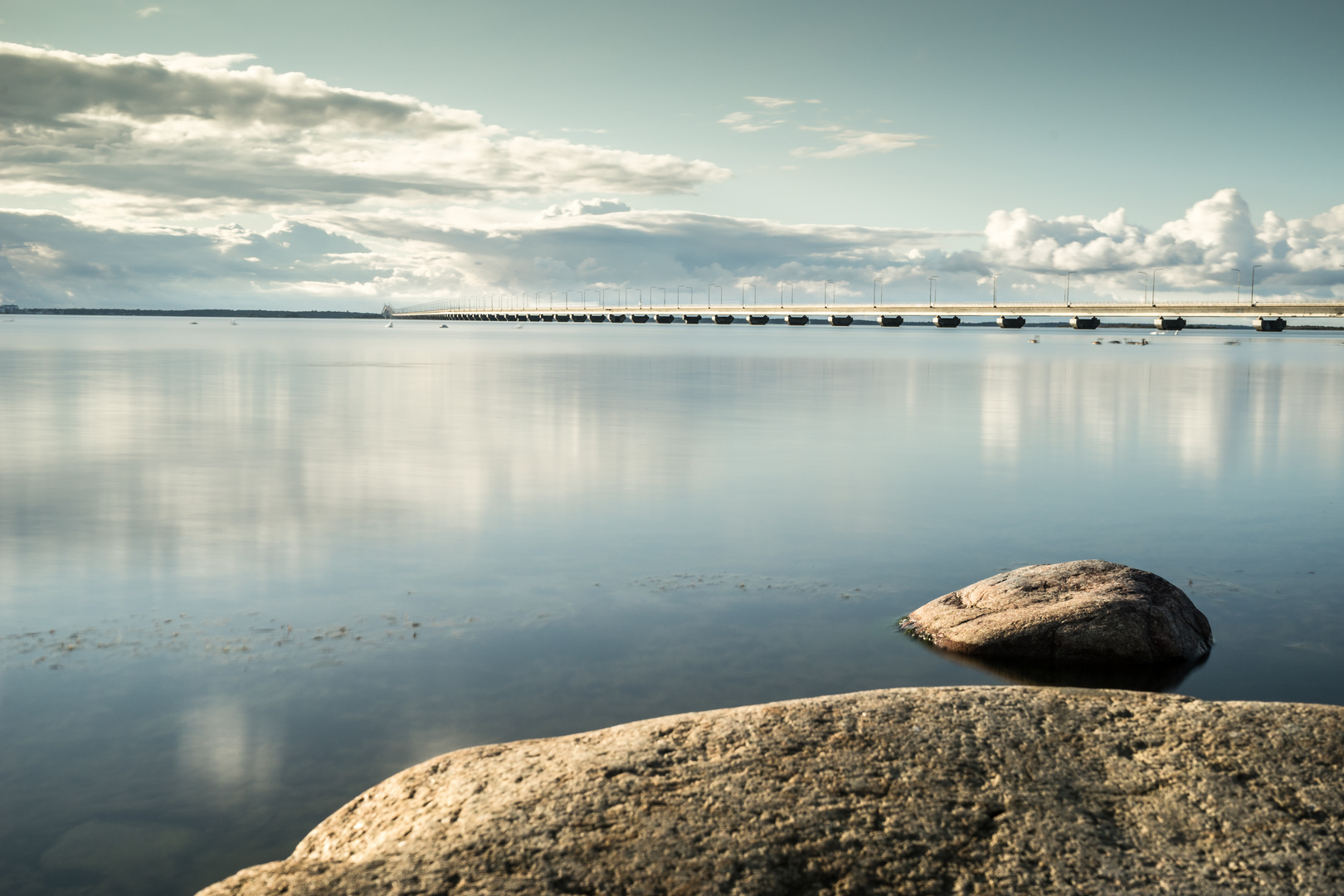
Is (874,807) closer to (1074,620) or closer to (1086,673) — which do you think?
(1086,673)

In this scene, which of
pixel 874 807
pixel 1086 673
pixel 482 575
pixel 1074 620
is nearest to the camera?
pixel 874 807

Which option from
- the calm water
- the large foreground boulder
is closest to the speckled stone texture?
the calm water

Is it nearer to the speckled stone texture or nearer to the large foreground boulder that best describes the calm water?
the speckled stone texture

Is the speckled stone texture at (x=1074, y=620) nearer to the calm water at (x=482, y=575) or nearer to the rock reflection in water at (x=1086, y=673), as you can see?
the rock reflection in water at (x=1086, y=673)

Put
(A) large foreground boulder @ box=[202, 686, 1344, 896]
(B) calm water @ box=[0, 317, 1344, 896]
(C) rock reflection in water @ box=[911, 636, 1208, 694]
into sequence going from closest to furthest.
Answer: (A) large foreground boulder @ box=[202, 686, 1344, 896], (B) calm water @ box=[0, 317, 1344, 896], (C) rock reflection in water @ box=[911, 636, 1208, 694]

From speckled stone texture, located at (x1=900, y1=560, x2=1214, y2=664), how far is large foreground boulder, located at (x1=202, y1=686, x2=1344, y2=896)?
3200mm

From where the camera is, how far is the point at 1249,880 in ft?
17.1

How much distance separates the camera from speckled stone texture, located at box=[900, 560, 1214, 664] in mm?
10531

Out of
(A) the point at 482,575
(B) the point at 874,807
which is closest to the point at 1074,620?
(B) the point at 874,807

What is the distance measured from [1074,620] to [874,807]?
592 cm

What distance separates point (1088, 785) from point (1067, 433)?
28026mm

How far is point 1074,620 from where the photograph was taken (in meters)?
10.7

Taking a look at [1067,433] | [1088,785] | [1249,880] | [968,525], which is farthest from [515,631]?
[1067,433]

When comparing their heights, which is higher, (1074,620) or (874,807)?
(874,807)
